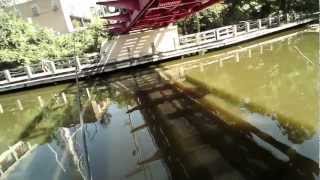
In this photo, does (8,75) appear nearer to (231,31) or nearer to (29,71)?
(29,71)

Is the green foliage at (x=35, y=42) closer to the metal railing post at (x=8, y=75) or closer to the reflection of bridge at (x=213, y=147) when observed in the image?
the metal railing post at (x=8, y=75)

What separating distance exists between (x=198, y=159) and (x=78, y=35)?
18717 millimetres

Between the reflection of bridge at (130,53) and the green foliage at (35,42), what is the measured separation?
81.4 inches

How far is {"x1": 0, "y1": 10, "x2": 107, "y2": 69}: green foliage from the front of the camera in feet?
69.3

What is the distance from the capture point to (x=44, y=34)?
23.1 metres

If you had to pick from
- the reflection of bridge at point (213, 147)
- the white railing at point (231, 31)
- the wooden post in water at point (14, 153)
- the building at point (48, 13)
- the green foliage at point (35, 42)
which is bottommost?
the wooden post in water at point (14, 153)

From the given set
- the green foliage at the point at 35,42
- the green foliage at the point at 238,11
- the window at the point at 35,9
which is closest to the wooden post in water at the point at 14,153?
the green foliage at the point at 35,42

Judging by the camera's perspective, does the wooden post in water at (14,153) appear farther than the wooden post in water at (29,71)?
No

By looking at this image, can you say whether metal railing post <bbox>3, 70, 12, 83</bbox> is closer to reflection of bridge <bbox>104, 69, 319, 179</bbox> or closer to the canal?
the canal

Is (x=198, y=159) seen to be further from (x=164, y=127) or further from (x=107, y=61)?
(x=107, y=61)

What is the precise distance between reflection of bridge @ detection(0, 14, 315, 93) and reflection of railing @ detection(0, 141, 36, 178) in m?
8.23

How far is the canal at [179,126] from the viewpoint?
6.46 m

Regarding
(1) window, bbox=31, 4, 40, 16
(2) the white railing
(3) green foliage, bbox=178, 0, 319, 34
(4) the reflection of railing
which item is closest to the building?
(1) window, bbox=31, 4, 40, 16

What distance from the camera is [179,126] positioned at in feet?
28.9
